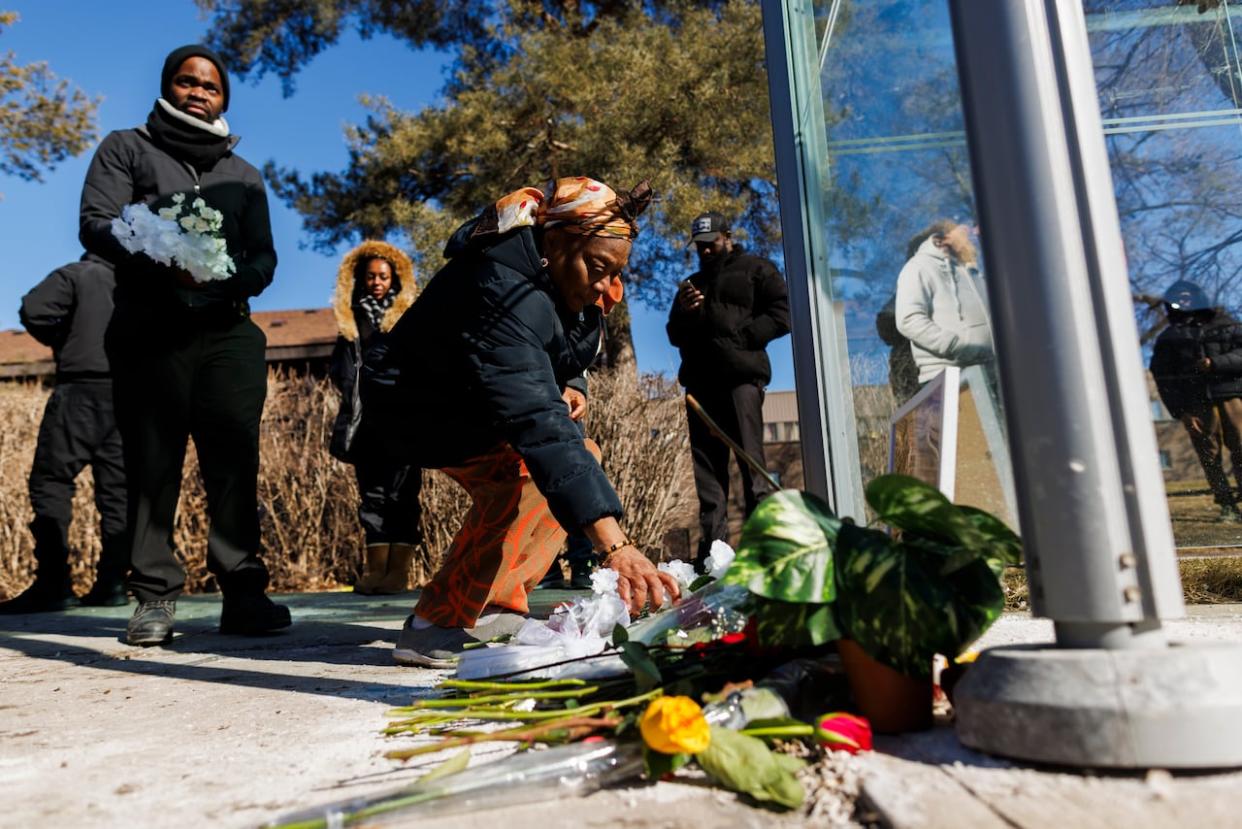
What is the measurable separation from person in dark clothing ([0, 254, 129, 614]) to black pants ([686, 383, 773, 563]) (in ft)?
10.1

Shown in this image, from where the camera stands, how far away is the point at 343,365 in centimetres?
561

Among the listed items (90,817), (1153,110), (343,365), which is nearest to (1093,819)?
(90,817)

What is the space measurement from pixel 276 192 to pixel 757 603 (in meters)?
12.8

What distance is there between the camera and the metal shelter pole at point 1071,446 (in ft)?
3.77

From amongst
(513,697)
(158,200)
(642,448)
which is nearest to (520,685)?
(513,697)

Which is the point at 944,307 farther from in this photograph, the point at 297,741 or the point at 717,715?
the point at 297,741

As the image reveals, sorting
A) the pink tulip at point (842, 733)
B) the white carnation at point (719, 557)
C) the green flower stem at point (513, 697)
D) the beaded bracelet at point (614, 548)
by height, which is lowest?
the pink tulip at point (842, 733)

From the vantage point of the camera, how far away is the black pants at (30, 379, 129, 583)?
5.07 meters

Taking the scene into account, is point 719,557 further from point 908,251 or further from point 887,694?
point 908,251

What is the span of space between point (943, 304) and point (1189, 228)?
6.36ft

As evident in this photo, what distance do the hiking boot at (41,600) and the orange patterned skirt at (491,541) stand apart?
3251 mm

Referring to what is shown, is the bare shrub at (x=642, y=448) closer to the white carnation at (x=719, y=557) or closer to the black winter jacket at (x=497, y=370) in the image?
the black winter jacket at (x=497, y=370)

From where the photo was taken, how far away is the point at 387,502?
16.8ft

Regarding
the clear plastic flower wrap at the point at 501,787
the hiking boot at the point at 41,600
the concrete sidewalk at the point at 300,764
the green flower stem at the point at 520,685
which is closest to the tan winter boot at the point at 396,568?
the hiking boot at the point at 41,600
